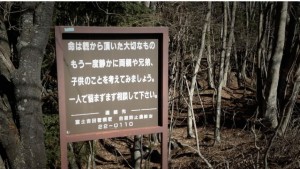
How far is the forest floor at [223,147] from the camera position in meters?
5.77

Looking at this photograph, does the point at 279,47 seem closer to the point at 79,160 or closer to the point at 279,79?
the point at 279,79

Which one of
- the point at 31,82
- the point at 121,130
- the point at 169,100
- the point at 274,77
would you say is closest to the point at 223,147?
the point at 274,77

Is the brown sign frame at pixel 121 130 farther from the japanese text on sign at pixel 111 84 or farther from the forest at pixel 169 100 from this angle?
the forest at pixel 169 100

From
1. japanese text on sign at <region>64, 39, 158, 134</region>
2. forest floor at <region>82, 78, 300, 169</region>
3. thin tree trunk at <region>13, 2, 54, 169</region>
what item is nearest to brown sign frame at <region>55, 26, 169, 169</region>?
japanese text on sign at <region>64, 39, 158, 134</region>

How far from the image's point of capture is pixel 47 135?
7.61 m

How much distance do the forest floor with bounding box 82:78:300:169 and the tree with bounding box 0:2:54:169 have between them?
2.50 metres

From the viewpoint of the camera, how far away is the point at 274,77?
34.0 feet

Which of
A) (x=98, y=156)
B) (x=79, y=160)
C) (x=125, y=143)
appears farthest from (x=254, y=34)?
(x=79, y=160)

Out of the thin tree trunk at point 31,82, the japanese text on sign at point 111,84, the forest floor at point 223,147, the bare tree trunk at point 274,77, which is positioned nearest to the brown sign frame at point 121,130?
the japanese text on sign at point 111,84

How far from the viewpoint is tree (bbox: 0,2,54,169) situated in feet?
15.0

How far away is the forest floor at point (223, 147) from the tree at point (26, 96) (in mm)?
2498

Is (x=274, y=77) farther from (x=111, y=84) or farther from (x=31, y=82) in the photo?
(x=111, y=84)

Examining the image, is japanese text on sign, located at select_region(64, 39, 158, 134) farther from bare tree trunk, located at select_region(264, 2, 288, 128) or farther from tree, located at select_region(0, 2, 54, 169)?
bare tree trunk, located at select_region(264, 2, 288, 128)

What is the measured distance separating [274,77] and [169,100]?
396cm
